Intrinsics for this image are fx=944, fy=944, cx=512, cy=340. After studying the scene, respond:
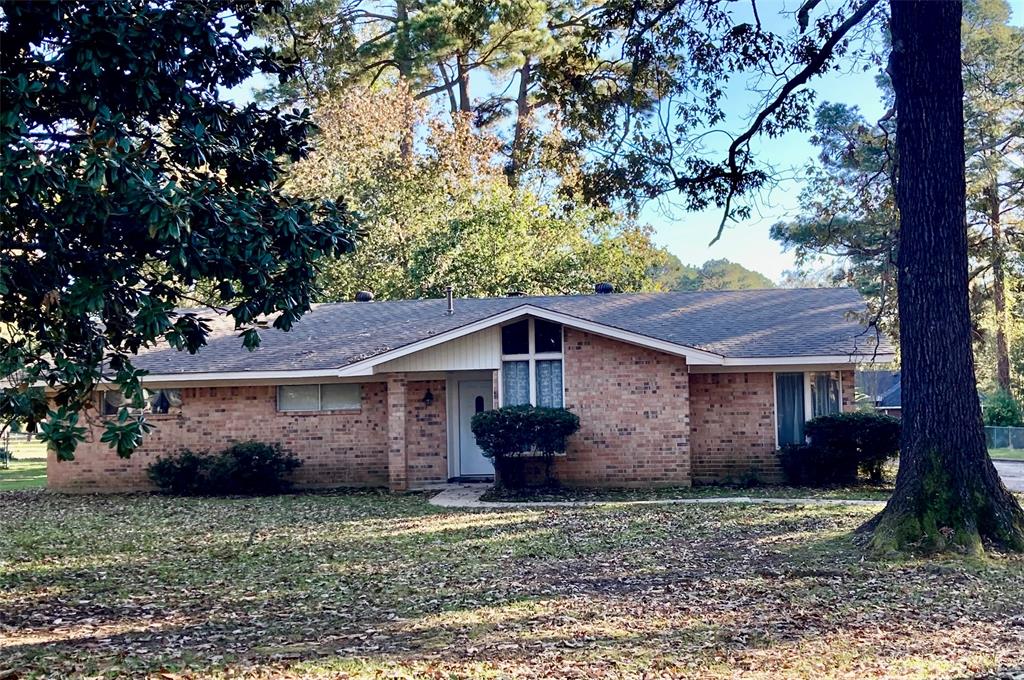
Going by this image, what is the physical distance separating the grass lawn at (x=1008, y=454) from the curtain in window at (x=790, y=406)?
37.5 ft

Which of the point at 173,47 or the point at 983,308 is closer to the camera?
the point at 173,47

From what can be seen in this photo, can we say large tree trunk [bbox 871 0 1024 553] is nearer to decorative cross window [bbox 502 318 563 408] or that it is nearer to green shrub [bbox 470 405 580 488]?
green shrub [bbox 470 405 580 488]

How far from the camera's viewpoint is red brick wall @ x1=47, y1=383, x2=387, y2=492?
17.9 metres

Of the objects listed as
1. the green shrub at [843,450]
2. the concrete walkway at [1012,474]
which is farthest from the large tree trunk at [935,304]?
the concrete walkway at [1012,474]

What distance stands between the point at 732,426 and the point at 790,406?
1.12 metres

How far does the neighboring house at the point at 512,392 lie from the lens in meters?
16.5

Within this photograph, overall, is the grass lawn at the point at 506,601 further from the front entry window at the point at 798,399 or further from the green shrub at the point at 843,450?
the front entry window at the point at 798,399

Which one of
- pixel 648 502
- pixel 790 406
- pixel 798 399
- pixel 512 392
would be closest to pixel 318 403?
pixel 512 392

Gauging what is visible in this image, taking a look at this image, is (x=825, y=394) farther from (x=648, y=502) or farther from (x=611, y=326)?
(x=648, y=502)

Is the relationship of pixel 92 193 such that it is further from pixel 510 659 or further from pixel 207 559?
pixel 207 559

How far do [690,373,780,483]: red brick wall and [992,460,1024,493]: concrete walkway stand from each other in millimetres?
4310

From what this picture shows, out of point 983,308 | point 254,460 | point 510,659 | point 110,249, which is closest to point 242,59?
point 110,249

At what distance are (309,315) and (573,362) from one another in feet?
24.6

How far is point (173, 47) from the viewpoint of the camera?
770 centimetres
